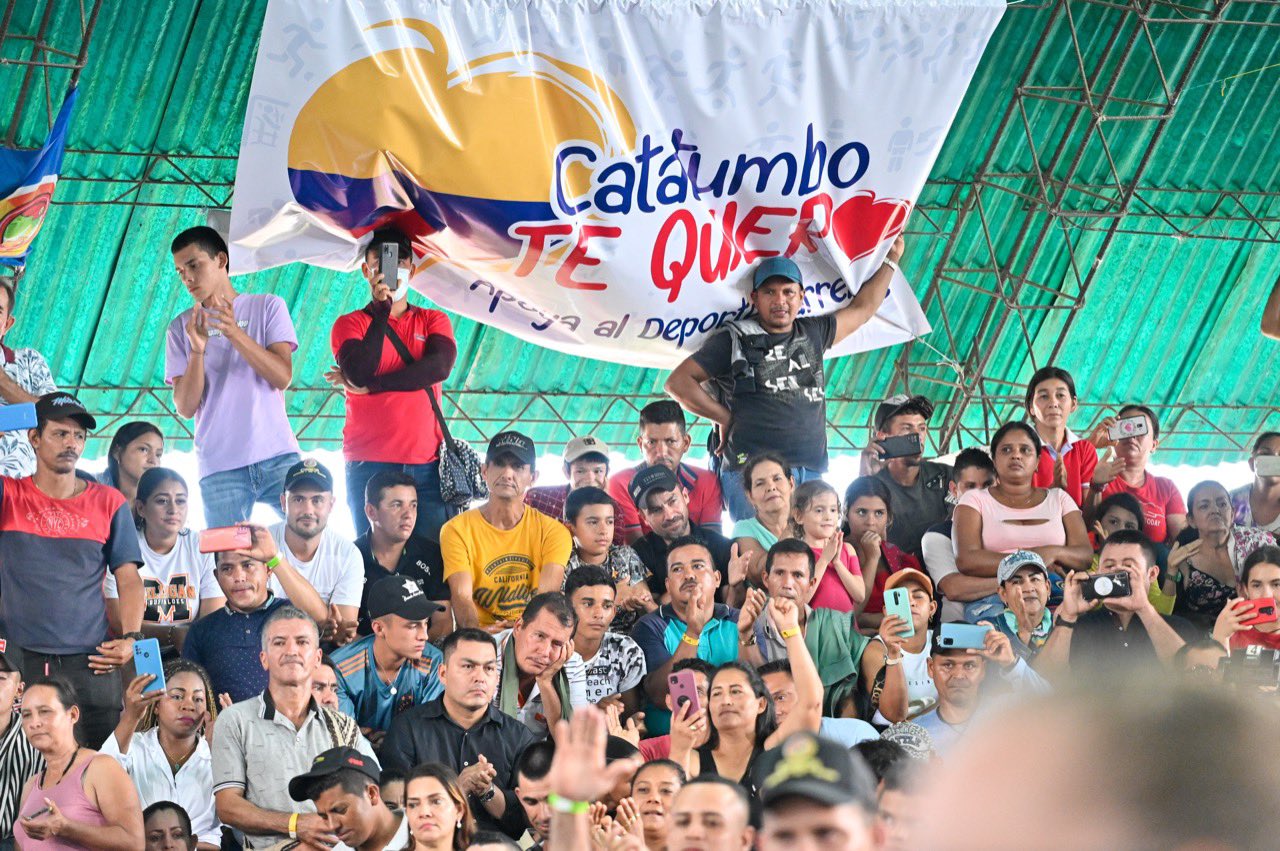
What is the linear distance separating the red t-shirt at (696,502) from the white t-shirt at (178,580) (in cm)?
174

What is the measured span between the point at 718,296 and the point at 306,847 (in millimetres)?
2814

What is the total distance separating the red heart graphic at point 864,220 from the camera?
6691mm

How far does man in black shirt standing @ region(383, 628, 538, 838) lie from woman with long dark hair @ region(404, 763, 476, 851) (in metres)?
0.35

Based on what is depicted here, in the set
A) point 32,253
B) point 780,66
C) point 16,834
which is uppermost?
point 32,253

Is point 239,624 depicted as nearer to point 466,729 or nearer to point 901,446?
point 466,729

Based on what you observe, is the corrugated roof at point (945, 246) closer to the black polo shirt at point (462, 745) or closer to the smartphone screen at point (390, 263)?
the smartphone screen at point (390, 263)

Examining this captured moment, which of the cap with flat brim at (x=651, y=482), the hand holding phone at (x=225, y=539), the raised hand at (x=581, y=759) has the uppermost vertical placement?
the cap with flat brim at (x=651, y=482)

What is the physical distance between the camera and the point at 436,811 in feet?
15.6

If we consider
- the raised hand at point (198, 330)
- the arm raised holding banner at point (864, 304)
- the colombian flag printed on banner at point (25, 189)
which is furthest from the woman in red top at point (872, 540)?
the colombian flag printed on banner at point (25, 189)

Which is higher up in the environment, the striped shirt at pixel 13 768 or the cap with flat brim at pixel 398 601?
the cap with flat brim at pixel 398 601

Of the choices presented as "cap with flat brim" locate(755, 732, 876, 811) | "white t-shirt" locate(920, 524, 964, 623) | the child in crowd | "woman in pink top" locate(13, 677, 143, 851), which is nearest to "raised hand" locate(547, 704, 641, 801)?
"cap with flat brim" locate(755, 732, 876, 811)

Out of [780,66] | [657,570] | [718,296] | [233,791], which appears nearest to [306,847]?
[233,791]

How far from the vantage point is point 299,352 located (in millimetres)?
13750

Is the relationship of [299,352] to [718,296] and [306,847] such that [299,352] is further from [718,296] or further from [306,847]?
[306,847]
